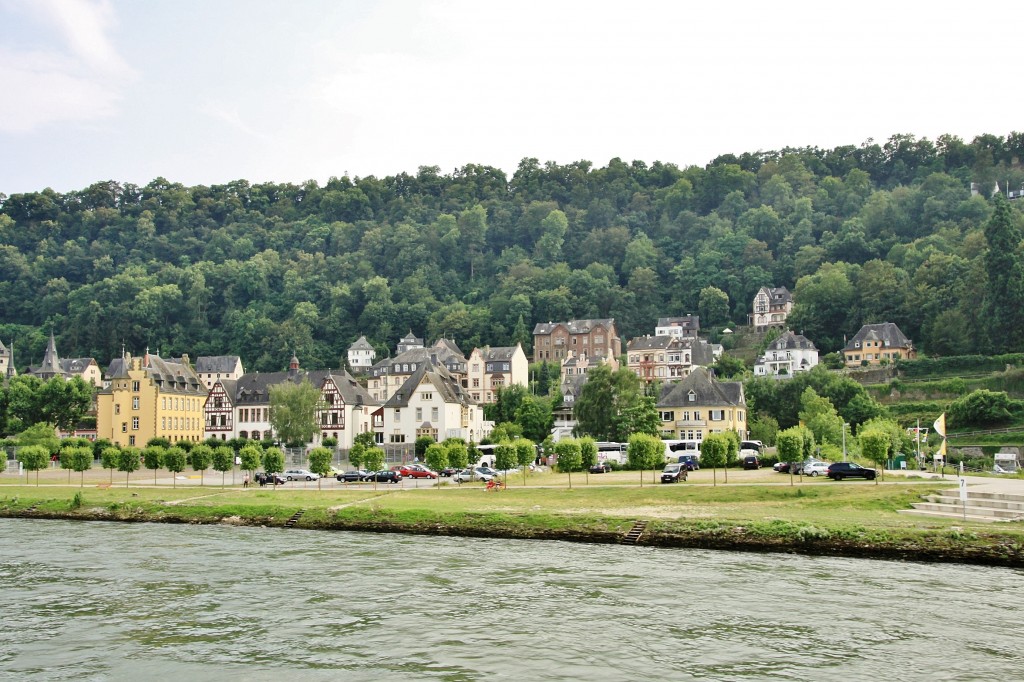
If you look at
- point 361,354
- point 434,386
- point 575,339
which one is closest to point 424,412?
point 434,386

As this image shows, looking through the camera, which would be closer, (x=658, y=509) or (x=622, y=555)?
(x=622, y=555)

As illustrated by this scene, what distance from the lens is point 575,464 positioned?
194 feet

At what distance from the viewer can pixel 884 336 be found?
137 meters

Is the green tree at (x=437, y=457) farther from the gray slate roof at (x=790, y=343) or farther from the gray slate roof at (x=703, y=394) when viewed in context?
the gray slate roof at (x=790, y=343)

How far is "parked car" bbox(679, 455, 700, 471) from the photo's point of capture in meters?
67.3

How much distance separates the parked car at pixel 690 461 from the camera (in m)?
67.3

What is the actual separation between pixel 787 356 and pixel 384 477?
3583 inches

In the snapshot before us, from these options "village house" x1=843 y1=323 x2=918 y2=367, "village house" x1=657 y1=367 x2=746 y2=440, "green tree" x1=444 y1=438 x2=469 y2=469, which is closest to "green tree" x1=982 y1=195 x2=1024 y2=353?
"village house" x1=843 y1=323 x2=918 y2=367

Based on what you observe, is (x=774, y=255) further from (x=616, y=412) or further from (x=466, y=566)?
(x=466, y=566)

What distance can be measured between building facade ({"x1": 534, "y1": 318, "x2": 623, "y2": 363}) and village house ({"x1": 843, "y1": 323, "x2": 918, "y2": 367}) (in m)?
38.4

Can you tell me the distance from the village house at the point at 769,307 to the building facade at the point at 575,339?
2608 cm

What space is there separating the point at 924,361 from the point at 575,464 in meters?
78.3

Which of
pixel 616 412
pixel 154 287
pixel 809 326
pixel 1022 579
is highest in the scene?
pixel 154 287

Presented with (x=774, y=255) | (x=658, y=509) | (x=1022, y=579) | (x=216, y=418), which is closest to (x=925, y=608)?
(x=1022, y=579)
